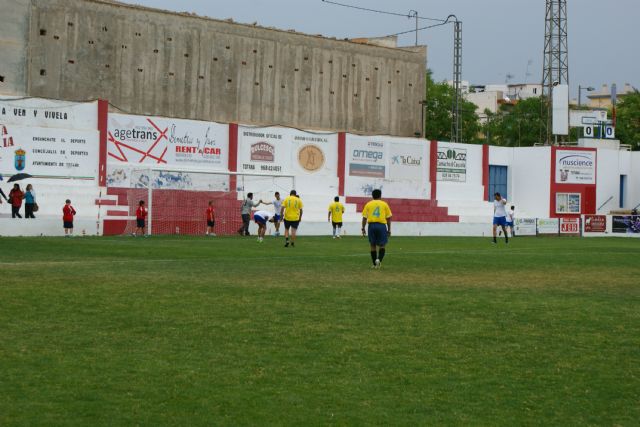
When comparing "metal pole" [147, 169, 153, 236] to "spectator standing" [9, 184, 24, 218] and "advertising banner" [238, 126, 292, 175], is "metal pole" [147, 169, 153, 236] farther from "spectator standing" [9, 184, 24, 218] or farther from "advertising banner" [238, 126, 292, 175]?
"advertising banner" [238, 126, 292, 175]

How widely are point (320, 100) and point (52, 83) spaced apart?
18378 millimetres

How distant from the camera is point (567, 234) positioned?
208ft

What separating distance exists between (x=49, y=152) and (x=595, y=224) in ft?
111

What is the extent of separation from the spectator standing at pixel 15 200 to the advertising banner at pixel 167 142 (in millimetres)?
8164

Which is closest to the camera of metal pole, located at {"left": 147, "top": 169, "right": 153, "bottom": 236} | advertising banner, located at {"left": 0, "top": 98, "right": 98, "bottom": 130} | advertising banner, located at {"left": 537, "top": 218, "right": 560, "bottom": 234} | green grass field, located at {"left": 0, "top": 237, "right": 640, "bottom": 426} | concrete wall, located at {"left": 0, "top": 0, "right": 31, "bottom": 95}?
green grass field, located at {"left": 0, "top": 237, "right": 640, "bottom": 426}

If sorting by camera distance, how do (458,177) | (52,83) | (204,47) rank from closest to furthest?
(52,83)
(204,47)
(458,177)

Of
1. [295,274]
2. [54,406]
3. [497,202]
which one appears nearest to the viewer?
[54,406]

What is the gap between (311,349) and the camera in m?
11.1

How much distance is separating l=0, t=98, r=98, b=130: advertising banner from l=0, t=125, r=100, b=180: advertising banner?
0.34 metres

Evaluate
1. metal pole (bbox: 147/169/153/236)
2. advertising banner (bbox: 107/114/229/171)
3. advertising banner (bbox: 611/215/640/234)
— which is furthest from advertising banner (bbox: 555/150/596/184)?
metal pole (bbox: 147/169/153/236)

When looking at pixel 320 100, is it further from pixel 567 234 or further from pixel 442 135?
pixel 442 135

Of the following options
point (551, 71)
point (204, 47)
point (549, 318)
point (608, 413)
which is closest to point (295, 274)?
point (549, 318)

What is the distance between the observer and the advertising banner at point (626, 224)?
2544 inches

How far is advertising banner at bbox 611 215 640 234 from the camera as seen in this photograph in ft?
212
